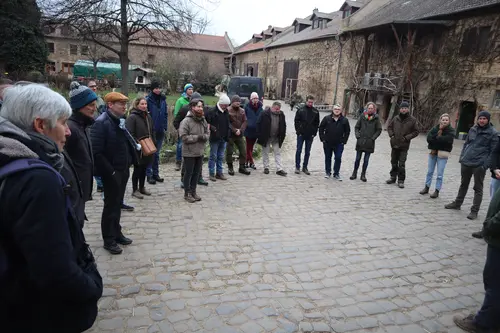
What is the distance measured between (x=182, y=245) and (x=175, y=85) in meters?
31.3

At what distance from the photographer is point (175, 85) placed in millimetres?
33656

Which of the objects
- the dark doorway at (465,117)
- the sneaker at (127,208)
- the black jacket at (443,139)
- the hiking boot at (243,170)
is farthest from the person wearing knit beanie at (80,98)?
the dark doorway at (465,117)

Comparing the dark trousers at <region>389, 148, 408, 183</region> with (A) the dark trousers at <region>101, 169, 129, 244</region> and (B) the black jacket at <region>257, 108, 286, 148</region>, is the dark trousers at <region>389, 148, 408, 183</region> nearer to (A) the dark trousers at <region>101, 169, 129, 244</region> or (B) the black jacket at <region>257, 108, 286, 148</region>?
(B) the black jacket at <region>257, 108, 286, 148</region>

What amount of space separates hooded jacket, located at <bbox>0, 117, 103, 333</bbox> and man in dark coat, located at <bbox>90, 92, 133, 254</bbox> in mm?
2269

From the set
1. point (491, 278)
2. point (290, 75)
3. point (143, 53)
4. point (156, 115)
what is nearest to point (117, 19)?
point (156, 115)

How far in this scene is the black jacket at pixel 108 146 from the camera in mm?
3828

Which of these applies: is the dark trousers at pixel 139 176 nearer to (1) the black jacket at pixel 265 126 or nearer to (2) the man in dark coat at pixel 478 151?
(1) the black jacket at pixel 265 126

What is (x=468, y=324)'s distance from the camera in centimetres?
307

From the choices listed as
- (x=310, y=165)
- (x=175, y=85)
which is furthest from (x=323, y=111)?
(x=310, y=165)

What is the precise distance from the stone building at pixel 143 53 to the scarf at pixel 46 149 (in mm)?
30230

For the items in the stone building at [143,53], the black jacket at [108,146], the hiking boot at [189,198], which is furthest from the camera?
the stone building at [143,53]

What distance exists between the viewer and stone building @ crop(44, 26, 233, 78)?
1377 inches

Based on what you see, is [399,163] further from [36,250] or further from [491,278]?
[36,250]

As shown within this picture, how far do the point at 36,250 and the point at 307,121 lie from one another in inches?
287
